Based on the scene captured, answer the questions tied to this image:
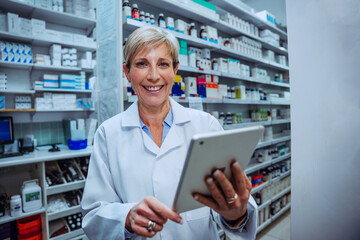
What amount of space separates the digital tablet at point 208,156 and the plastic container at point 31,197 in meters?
2.25

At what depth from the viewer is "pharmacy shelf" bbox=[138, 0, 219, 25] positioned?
2.31m

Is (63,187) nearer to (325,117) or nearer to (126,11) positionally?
(126,11)

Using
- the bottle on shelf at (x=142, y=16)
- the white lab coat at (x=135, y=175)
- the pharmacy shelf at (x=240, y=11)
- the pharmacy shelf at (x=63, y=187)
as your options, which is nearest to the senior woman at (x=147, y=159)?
the white lab coat at (x=135, y=175)

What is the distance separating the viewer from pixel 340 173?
1.10m

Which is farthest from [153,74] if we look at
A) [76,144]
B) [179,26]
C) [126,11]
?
[76,144]

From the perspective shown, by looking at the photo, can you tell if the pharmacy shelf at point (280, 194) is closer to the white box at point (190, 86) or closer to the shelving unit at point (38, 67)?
the white box at point (190, 86)

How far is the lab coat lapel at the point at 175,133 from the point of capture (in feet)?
3.49

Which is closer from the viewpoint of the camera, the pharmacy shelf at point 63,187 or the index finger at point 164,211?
the index finger at point 164,211

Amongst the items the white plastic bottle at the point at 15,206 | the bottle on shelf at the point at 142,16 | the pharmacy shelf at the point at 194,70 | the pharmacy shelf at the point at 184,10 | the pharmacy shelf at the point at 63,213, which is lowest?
the pharmacy shelf at the point at 63,213

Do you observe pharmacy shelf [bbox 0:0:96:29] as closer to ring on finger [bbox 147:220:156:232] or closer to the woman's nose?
the woman's nose

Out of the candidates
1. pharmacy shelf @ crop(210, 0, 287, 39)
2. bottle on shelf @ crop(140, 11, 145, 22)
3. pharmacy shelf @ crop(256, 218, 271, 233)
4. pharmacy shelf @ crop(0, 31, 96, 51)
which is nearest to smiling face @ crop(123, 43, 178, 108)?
bottle on shelf @ crop(140, 11, 145, 22)

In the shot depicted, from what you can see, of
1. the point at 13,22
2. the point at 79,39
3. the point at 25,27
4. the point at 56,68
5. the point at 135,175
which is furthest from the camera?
the point at 79,39

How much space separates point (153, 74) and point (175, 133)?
1.07 feet

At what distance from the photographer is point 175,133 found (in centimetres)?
111
